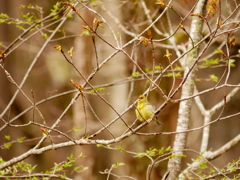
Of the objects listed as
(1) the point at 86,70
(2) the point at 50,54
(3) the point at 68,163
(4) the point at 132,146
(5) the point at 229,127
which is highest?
(2) the point at 50,54

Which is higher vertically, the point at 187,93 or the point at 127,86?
the point at 127,86

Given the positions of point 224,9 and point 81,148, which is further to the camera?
A: point 81,148

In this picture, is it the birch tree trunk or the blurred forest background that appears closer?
the birch tree trunk

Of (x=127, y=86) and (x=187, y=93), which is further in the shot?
(x=127, y=86)

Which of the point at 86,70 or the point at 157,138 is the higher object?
the point at 86,70

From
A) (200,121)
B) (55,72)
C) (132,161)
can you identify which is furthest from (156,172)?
(55,72)

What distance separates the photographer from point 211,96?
7.51 meters

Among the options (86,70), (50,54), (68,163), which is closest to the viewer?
(68,163)

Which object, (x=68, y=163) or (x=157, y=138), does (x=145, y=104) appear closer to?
(x=68, y=163)

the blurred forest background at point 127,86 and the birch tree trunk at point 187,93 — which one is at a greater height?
the blurred forest background at point 127,86

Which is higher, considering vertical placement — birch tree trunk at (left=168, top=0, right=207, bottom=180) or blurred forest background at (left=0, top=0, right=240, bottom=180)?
blurred forest background at (left=0, top=0, right=240, bottom=180)

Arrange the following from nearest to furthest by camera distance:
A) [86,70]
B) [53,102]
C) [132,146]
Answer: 1. [132,146]
2. [86,70]
3. [53,102]

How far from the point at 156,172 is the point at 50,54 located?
4721mm

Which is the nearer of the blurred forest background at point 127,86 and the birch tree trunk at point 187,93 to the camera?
the birch tree trunk at point 187,93
